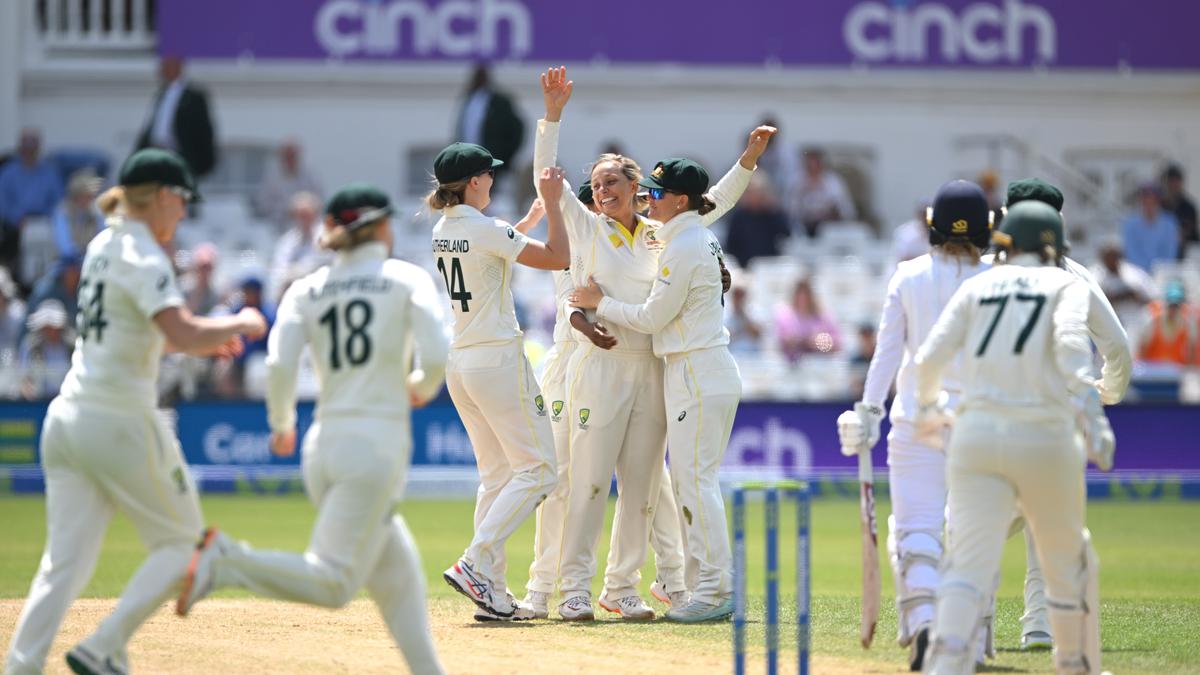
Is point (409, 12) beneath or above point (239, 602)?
above

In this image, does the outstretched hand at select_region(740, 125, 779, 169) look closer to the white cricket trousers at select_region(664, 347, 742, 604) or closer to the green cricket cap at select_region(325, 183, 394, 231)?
the white cricket trousers at select_region(664, 347, 742, 604)

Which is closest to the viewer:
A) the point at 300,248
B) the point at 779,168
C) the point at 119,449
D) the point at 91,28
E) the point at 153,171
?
the point at 119,449

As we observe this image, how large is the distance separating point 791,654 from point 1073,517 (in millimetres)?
1808

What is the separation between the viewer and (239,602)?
32.6 feet

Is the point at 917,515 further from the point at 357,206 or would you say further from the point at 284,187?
the point at 284,187

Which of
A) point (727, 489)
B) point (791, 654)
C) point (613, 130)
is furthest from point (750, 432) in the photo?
point (791, 654)

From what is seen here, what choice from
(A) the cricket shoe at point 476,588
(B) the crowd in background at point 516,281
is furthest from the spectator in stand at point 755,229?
(A) the cricket shoe at point 476,588

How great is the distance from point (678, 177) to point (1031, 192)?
1.68m

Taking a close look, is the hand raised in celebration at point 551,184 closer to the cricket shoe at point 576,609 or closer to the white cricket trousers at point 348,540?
the cricket shoe at point 576,609

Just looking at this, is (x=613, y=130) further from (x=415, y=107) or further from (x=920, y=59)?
(x=920, y=59)

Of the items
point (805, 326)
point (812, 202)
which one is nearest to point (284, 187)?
point (812, 202)

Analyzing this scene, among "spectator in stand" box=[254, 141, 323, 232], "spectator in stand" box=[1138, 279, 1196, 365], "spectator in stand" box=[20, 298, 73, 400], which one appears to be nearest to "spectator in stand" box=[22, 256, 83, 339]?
"spectator in stand" box=[20, 298, 73, 400]

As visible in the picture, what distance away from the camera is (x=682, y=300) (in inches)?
347

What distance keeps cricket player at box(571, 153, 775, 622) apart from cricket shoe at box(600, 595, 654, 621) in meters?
0.11
